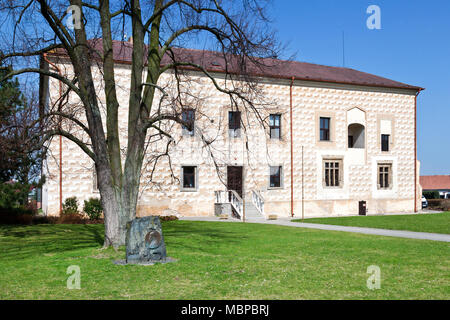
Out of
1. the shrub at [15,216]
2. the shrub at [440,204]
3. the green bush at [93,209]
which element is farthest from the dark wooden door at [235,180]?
the shrub at [440,204]

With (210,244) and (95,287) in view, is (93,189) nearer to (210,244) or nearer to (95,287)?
(210,244)

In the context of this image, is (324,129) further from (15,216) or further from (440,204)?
(15,216)

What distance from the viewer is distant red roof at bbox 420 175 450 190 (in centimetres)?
7331

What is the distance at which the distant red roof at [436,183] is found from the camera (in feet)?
241

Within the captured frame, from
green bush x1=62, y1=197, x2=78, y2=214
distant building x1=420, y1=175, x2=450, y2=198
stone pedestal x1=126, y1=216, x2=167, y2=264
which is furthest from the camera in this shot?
distant building x1=420, y1=175, x2=450, y2=198

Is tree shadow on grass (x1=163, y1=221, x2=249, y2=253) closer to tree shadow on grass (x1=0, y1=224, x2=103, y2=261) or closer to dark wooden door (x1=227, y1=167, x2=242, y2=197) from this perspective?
tree shadow on grass (x1=0, y1=224, x2=103, y2=261)

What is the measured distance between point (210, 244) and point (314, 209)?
18167mm

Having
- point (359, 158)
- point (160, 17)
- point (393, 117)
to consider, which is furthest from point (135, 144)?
point (393, 117)

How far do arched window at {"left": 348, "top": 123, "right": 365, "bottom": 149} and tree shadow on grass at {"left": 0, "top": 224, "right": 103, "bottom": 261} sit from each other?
71.7ft

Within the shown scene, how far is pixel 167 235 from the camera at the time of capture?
696 inches

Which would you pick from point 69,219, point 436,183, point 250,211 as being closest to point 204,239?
point 69,219

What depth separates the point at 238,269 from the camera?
1010 centimetres

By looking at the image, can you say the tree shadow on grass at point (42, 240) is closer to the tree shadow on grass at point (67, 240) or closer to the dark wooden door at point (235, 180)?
the tree shadow on grass at point (67, 240)

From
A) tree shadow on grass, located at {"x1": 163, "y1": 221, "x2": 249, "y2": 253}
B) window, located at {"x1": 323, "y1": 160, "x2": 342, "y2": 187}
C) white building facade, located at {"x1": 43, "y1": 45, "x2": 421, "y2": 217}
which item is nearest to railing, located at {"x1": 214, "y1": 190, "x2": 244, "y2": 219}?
white building facade, located at {"x1": 43, "y1": 45, "x2": 421, "y2": 217}
